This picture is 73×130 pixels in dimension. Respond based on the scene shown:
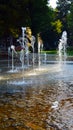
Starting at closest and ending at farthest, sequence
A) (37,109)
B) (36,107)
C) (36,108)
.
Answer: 1. (37,109)
2. (36,108)
3. (36,107)

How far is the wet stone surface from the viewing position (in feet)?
25.8

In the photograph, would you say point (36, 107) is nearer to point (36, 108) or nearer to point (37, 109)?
point (36, 108)

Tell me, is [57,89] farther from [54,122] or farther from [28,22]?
[28,22]

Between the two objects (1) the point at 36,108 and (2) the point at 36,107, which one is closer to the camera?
(1) the point at 36,108

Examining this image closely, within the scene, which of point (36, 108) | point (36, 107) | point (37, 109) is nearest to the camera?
point (37, 109)

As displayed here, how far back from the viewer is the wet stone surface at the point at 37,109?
7.86m

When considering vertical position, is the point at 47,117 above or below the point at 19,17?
below

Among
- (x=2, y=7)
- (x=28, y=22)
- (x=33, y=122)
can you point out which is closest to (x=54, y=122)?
(x=33, y=122)

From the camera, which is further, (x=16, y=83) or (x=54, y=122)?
(x=16, y=83)

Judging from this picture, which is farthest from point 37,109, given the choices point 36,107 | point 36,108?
point 36,107

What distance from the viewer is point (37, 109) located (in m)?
9.46

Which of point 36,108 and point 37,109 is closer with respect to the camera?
point 37,109

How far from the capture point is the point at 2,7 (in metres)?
38.2

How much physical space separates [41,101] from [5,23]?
1208 inches
